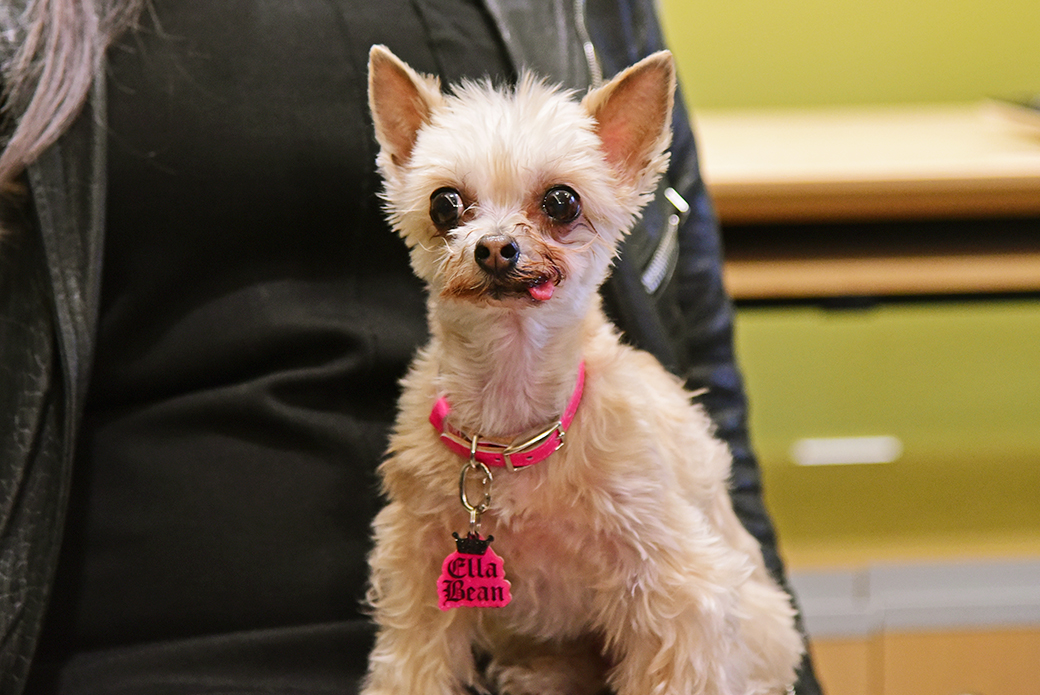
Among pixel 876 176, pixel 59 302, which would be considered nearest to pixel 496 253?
pixel 59 302

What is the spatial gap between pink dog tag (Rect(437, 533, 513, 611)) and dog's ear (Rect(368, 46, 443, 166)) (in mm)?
272

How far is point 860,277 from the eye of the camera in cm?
120

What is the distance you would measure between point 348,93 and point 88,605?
1.64ft

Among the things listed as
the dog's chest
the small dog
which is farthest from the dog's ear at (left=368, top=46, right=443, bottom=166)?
the dog's chest

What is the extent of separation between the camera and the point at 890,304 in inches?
49.0

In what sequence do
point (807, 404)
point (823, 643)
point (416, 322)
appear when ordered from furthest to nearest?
point (807, 404), point (823, 643), point (416, 322)

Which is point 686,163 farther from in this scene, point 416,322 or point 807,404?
point 807,404

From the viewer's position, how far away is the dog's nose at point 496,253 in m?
0.54

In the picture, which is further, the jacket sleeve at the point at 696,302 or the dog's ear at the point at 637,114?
the jacket sleeve at the point at 696,302

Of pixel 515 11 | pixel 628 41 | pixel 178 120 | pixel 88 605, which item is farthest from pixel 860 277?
pixel 88 605

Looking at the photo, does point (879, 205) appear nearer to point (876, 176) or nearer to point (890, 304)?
point (876, 176)

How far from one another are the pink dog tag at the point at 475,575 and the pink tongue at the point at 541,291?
17 centimetres

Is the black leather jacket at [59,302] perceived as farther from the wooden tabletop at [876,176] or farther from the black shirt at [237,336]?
the wooden tabletop at [876,176]

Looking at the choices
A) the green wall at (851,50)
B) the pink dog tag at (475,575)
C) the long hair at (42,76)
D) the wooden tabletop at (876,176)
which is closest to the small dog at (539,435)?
the pink dog tag at (475,575)
